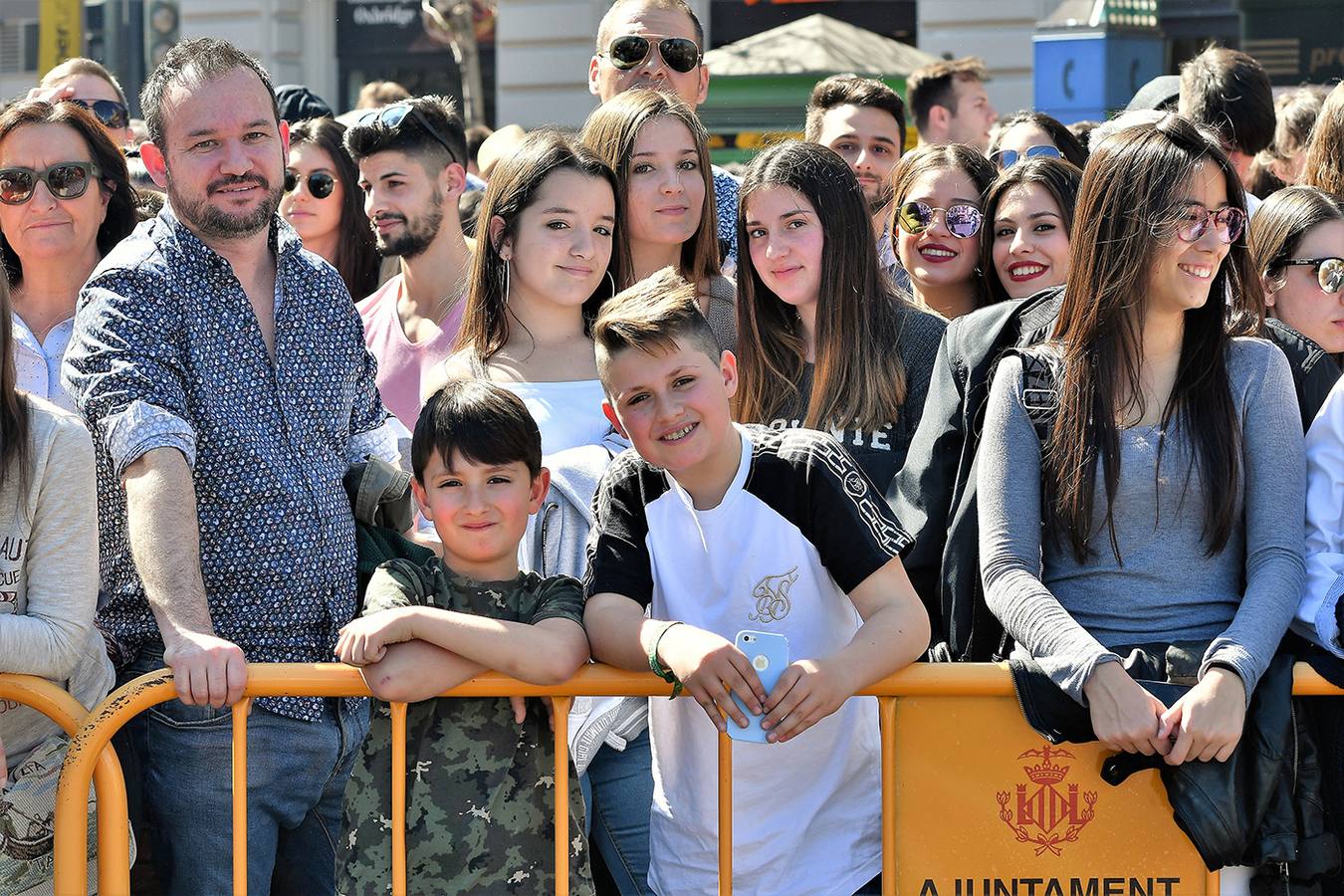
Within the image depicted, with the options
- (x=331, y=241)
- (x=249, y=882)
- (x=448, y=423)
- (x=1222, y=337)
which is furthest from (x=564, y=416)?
→ (x=331, y=241)

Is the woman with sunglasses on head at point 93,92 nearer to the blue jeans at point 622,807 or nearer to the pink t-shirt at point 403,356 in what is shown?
the pink t-shirt at point 403,356

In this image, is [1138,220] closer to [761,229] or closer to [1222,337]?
[1222,337]

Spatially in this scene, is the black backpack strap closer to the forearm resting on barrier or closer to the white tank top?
the white tank top

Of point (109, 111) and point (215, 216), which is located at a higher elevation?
point (109, 111)

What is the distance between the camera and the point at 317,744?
11.3 ft

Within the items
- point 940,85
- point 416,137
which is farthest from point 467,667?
point 940,85

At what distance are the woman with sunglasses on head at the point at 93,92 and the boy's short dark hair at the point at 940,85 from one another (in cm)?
413

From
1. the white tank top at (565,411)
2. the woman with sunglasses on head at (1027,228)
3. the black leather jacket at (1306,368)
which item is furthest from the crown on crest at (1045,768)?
the woman with sunglasses on head at (1027,228)

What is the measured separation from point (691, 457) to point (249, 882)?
1.31 meters

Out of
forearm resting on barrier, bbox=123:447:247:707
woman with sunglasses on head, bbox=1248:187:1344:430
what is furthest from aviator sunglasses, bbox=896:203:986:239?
forearm resting on barrier, bbox=123:447:247:707

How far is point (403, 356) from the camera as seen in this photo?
4848 millimetres

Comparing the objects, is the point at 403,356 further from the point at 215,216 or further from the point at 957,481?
the point at 957,481

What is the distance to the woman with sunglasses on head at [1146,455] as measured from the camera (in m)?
3.15

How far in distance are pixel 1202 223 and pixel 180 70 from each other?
7.48 feet
